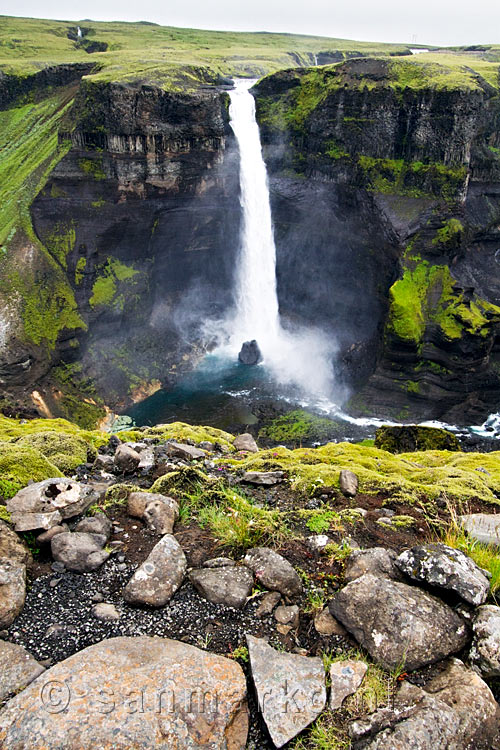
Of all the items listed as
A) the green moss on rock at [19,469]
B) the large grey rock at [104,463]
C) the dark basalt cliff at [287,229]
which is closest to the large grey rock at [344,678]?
the green moss on rock at [19,469]

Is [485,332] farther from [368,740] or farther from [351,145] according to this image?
[368,740]

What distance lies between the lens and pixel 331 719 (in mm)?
4508

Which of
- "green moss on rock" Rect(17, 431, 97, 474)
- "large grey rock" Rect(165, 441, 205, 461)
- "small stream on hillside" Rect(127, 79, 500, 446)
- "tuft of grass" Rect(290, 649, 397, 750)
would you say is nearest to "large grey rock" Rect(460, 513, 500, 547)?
"tuft of grass" Rect(290, 649, 397, 750)

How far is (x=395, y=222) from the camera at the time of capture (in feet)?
119

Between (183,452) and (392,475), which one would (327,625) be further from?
(183,452)

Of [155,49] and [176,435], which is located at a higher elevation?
[155,49]

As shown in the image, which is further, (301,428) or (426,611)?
(301,428)

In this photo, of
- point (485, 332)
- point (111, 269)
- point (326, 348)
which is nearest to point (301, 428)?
point (326, 348)

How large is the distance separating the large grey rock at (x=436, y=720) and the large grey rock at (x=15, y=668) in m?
2.93

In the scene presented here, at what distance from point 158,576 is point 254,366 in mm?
35243

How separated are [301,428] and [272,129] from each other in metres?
26.5

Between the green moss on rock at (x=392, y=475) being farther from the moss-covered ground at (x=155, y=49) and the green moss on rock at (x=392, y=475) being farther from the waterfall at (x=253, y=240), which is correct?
the moss-covered ground at (x=155, y=49)

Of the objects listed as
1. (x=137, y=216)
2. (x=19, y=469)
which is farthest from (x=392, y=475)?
(x=137, y=216)

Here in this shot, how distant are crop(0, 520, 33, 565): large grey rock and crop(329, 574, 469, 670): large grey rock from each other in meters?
3.64
